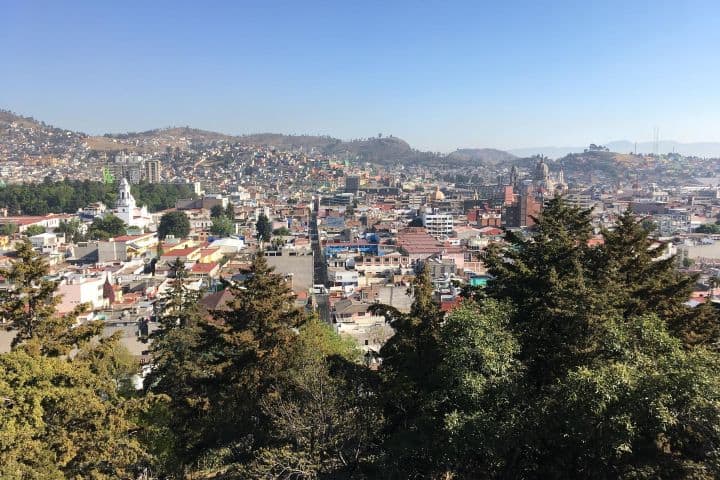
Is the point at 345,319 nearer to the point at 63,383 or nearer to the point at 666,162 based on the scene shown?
the point at 63,383

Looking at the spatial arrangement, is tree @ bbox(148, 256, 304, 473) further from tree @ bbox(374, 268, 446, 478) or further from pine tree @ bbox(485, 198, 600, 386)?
pine tree @ bbox(485, 198, 600, 386)

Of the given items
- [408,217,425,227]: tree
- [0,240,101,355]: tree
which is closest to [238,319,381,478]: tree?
[0,240,101,355]: tree

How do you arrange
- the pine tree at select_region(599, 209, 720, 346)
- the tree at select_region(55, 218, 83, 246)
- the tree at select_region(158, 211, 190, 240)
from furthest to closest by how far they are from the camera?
the tree at select_region(158, 211, 190, 240) < the tree at select_region(55, 218, 83, 246) < the pine tree at select_region(599, 209, 720, 346)

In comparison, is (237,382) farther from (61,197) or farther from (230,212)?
(61,197)

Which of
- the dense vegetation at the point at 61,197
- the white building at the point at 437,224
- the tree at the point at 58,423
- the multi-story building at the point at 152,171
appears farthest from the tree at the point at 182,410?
the multi-story building at the point at 152,171

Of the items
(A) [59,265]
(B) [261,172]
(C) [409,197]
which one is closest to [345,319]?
(A) [59,265]

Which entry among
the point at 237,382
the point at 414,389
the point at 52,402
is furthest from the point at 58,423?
the point at 414,389
